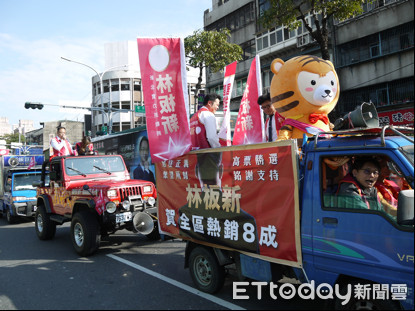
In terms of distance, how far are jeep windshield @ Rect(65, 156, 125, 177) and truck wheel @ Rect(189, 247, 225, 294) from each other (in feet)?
13.9

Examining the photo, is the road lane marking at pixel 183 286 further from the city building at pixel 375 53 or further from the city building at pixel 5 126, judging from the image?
the city building at pixel 5 126

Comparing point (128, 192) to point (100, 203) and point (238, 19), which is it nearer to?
point (100, 203)

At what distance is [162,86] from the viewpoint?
482 centimetres

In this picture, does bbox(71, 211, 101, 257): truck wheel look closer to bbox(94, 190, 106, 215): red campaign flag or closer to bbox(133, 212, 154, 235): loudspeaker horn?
bbox(94, 190, 106, 215): red campaign flag

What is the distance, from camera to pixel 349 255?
2.95 metres

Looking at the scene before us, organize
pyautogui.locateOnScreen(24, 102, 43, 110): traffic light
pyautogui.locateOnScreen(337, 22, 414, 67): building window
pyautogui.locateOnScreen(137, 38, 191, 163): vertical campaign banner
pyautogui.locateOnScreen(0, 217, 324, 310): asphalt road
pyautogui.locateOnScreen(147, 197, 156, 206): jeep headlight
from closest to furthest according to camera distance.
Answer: pyautogui.locateOnScreen(0, 217, 324, 310): asphalt road < pyautogui.locateOnScreen(137, 38, 191, 163): vertical campaign banner < pyautogui.locateOnScreen(147, 197, 156, 206): jeep headlight < pyautogui.locateOnScreen(337, 22, 414, 67): building window < pyautogui.locateOnScreen(24, 102, 43, 110): traffic light

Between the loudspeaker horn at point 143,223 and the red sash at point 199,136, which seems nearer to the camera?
the red sash at point 199,136

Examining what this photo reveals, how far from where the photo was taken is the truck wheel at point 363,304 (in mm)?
2717

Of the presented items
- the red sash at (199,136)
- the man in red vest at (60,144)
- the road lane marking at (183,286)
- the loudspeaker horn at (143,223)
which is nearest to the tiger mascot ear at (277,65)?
the red sash at (199,136)

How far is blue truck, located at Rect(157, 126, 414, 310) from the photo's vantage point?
2.71 metres

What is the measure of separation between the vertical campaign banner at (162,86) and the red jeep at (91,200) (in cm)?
206

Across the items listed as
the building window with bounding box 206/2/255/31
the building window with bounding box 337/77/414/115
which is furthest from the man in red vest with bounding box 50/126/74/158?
the building window with bounding box 206/2/255/31

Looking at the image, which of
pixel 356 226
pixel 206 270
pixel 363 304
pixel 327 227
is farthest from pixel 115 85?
pixel 363 304

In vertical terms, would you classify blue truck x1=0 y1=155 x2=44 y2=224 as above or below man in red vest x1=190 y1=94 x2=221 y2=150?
below
